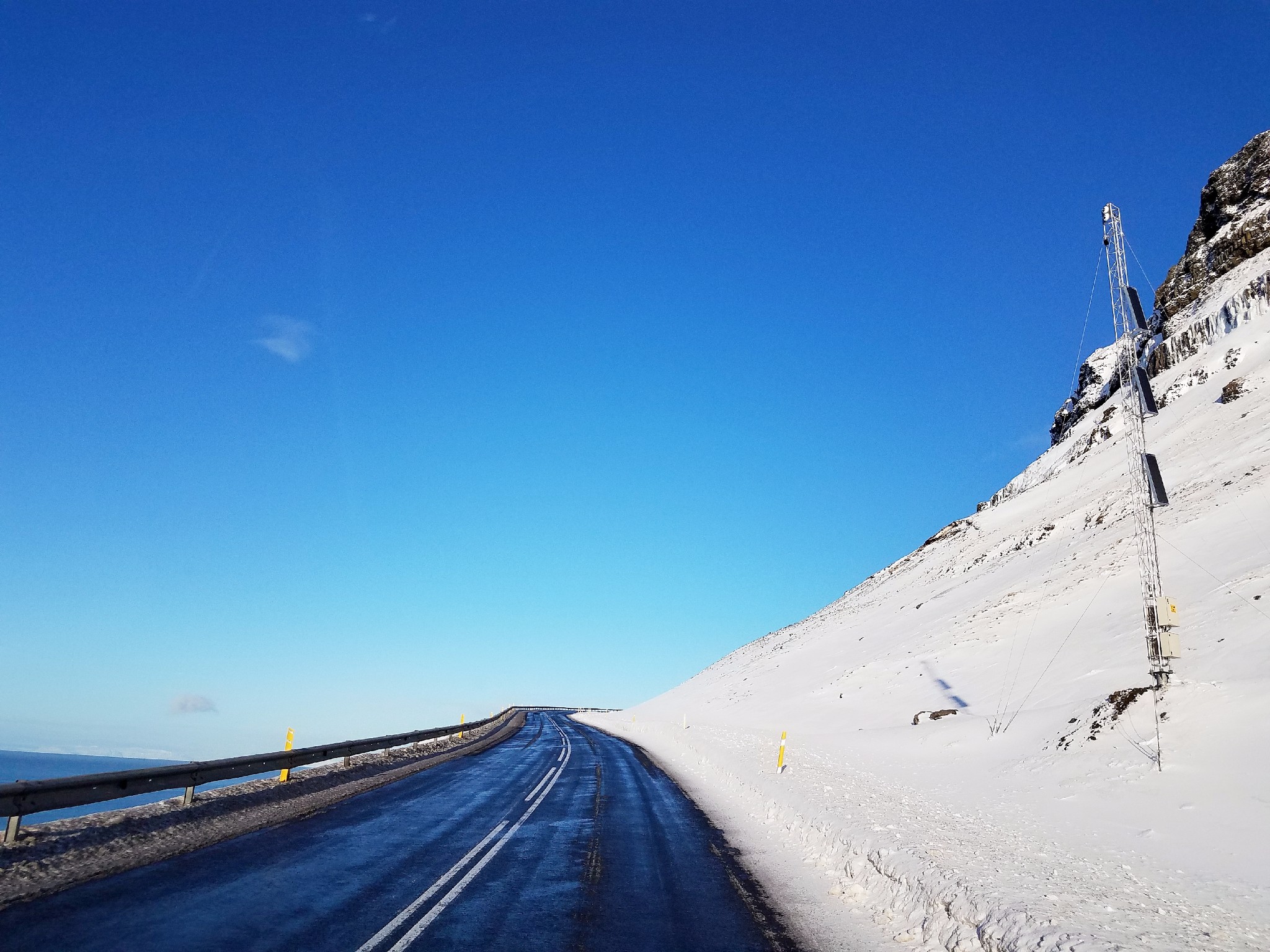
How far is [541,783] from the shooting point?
1967 centimetres

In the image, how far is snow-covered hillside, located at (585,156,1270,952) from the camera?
8.10 meters

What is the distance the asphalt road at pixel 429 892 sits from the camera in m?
6.31

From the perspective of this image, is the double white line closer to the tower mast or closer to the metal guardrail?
the metal guardrail

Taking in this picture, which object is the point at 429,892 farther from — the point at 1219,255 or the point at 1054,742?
the point at 1219,255

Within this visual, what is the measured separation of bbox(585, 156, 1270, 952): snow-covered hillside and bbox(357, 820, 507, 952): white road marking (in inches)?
157

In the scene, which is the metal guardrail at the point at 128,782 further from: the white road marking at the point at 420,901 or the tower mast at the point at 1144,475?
the tower mast at the point at 1144,475

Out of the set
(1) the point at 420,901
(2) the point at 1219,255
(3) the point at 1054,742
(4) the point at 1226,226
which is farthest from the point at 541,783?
(4) the point at 1226,226

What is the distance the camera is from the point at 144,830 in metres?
10.4

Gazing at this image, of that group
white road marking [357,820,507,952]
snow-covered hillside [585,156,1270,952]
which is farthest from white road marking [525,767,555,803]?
white road marking [357,820,507,952]

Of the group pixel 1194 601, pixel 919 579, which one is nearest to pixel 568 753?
pixel 1194 601

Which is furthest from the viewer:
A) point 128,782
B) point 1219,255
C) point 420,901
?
point 1219,255

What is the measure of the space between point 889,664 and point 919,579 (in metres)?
30.7

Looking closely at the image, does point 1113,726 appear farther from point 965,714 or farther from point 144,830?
point 144,830

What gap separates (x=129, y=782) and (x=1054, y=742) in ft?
69.3
